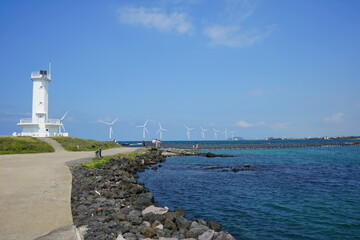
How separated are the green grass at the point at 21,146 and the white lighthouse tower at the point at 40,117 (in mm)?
11134

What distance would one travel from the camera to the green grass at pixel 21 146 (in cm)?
3472

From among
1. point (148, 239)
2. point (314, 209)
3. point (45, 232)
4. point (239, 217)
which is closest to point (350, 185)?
point (314, 209)

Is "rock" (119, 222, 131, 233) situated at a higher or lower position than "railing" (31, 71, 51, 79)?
lower

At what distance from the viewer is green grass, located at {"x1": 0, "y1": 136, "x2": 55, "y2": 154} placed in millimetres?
34719

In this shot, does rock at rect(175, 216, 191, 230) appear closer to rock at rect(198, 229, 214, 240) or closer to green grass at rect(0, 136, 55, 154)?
rock at rect(198, 229, 214, 240)

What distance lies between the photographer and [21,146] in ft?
119

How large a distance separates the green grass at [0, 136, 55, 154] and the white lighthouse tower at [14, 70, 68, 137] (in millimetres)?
11134

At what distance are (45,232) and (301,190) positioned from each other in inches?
625

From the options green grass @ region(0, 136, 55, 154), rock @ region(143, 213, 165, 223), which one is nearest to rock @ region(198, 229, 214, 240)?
rock @ region(143, 213, 165, 223)

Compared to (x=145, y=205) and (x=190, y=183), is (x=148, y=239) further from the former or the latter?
(x=190, y=183)

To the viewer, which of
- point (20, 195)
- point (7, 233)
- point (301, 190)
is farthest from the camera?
point (301, 190)

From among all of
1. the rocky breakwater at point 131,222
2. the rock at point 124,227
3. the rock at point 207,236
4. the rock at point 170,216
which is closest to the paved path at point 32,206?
the rocky breakwater at point 131,222

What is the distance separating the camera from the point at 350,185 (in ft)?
64.9

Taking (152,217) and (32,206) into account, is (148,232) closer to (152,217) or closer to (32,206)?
(152,217)
